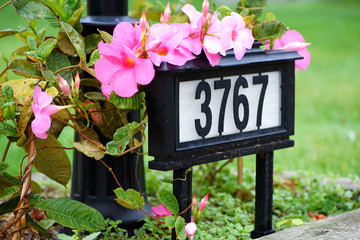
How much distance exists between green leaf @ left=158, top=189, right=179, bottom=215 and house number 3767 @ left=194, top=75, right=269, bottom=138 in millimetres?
193

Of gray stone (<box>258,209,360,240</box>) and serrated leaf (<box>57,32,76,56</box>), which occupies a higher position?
serrated leaf (<box>57,32,76,56</box>)

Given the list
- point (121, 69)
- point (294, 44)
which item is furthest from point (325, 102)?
point (121, 69)

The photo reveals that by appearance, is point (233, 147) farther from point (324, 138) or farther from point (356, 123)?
point (356, 123)

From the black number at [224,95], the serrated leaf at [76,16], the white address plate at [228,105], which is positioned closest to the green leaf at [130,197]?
the white address plate at [228,105]

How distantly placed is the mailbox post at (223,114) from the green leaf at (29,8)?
17.2 inches

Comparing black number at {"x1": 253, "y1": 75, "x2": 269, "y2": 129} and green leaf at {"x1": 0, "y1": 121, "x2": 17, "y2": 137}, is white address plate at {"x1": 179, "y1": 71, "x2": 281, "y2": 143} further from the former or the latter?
green leaf at {"x1": 0, "y1": 121, "x2": 17, "y2": 137}

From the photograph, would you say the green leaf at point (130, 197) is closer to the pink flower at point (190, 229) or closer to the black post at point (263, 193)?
the pink flower at point (190, 229)

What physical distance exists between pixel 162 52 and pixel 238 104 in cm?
33

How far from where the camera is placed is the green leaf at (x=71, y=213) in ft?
5.54

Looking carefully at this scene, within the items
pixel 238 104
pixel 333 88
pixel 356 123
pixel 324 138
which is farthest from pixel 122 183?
pixel 333 88

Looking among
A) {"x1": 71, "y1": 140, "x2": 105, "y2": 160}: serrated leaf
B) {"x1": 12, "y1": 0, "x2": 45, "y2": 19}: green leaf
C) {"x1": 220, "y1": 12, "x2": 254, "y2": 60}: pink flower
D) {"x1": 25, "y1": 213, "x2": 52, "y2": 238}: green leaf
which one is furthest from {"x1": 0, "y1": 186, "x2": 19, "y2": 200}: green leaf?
{"x1": 220, "y1": 12, "x2": 254, "y2": 60}: pink flower

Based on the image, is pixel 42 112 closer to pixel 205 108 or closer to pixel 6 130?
pixel 6 130

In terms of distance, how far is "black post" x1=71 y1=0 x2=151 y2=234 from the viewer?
6.40 ft

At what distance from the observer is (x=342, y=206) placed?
253 centimetres
